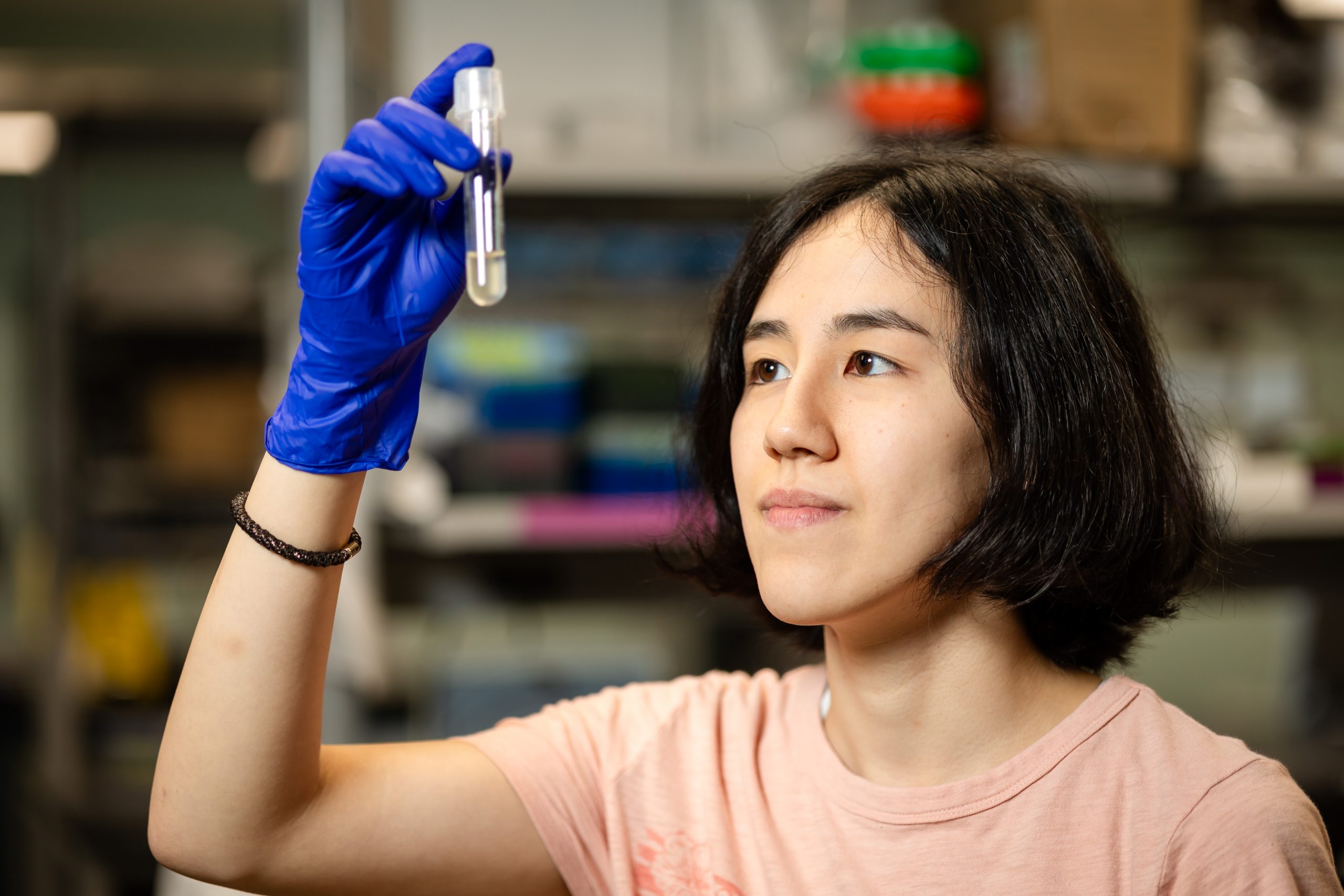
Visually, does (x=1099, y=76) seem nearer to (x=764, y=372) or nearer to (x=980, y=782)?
(x=764, y=372)

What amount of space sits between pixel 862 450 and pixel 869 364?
0.28 feet

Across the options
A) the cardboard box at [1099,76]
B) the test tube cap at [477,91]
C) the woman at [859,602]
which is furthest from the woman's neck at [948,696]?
the cardboard box at [1099,76]

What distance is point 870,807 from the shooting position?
93 cm

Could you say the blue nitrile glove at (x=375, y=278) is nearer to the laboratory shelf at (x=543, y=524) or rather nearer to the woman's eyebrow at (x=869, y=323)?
the woman's eyebrow at (x=869, y=323)

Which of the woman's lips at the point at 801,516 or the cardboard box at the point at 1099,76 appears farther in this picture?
the cardboard box at the point at 1099,76

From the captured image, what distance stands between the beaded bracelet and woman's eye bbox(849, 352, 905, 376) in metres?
0.43

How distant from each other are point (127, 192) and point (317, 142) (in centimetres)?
222

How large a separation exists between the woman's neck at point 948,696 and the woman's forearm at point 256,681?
437 mm

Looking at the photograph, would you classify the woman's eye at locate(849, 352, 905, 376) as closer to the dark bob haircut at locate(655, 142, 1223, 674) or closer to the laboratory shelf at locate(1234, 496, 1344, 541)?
the dark bob haircut at locate(655, 142, 1223, 674)

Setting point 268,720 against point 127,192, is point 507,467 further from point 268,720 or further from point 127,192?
point 127,192

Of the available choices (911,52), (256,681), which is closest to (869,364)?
(256,681)

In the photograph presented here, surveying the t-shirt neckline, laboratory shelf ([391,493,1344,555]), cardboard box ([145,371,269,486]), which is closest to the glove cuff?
the t-shirt neckline

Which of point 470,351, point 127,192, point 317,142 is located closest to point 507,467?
point 470,351

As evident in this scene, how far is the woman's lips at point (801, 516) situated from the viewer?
89 centimetres
